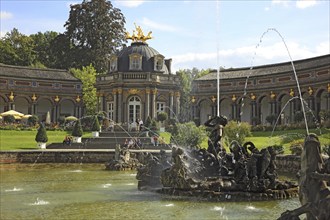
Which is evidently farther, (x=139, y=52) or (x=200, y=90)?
(x=200, y=90)

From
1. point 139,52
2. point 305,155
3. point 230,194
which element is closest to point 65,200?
point 230,194

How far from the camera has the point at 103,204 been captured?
14.2 metres

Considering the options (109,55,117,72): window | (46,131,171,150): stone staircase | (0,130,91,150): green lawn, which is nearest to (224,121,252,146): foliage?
(46,131,171,150): stone staircase

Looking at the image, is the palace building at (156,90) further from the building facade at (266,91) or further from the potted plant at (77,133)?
the potted plant at (77,133)

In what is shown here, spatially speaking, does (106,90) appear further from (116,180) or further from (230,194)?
(230,194)

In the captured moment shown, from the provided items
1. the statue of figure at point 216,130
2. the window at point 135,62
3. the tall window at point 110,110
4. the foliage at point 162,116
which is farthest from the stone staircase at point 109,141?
the statue of figure at point 216,130

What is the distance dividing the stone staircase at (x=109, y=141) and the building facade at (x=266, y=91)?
61.4ft

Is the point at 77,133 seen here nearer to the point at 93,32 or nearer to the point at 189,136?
the point at 189,136

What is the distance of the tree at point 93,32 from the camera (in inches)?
3027

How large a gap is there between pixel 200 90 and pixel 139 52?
12801mm

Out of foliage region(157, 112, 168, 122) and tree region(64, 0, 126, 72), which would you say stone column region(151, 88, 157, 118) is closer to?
foliage region(157, 112, 168, 122)

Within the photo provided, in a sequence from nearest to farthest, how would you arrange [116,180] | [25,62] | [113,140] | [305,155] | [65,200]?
[305,155], [65,200], [116,180], [113,140], [25,62]

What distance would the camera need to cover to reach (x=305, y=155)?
23.3 feet

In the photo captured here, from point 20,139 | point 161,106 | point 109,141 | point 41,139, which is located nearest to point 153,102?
point 161,106
